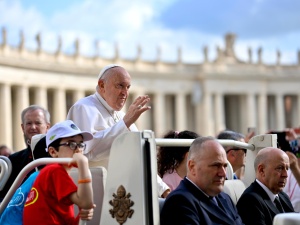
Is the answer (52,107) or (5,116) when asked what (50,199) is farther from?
(52,107)

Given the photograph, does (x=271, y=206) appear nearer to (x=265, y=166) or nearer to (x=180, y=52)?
(x=265, y=166)

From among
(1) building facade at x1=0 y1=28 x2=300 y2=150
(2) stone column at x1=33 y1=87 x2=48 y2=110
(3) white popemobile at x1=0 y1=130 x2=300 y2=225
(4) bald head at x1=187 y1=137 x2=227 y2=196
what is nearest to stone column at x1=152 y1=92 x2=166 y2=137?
(1) building facade at x1=0 y1=28 x2=300 y2=150

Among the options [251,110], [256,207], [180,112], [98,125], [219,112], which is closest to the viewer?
[256,207]

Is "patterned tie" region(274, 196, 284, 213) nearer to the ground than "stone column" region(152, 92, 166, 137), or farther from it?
nearer to the ground

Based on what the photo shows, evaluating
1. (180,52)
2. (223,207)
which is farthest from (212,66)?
(223,207)

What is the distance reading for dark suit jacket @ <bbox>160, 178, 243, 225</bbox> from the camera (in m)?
7.46

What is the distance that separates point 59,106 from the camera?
221 feet

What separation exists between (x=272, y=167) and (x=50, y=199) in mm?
3239

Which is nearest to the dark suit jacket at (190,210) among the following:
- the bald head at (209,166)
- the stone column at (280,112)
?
the bald head at (209,166)

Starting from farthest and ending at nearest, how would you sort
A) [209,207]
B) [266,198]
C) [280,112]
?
[280,112], [266,198], [209,207]

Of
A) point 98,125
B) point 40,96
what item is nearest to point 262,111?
point 40,96

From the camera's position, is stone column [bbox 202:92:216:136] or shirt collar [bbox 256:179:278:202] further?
stone column [bbox 202:92:216:136]

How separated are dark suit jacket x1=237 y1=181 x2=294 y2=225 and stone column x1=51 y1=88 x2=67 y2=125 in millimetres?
57657

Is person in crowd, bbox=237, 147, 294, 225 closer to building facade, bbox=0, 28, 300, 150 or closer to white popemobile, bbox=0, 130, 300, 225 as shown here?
white popemobile, bbox=0, 130, 300, 225
